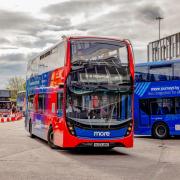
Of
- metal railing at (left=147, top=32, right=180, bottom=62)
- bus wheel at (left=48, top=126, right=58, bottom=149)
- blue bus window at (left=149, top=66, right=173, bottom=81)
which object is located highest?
metal railing at (left=147, top=32, right=180, bottom=62)

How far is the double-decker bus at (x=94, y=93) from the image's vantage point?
53.7ft

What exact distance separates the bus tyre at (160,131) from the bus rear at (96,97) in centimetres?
982

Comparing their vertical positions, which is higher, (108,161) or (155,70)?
(155,70)

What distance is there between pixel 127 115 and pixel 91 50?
2.37 m

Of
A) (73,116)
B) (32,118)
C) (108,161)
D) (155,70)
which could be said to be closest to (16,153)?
(73,116)

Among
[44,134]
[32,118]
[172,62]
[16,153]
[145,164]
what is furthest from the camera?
[172,62]

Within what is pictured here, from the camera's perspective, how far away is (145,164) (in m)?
13.9

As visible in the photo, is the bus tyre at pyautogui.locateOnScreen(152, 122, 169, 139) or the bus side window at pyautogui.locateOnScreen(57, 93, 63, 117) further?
the bus tyre at pyautogui.locateOnScreen(152, 122, 169, 139)

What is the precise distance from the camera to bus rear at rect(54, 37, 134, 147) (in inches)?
644

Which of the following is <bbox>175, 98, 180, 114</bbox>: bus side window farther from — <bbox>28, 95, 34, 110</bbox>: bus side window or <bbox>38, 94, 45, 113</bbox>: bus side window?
<bbox>38, 94, 45, 113</bbox>: bus side window

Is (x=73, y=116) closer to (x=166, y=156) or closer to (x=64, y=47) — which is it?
(x=64, y=47)

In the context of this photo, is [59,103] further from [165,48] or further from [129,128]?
[165,48]

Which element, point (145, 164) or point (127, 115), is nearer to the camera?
point (145, 164)

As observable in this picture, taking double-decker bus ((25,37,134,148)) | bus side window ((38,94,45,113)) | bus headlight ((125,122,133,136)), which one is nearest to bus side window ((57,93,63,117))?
double-decker bus ((25,37,134,148))
